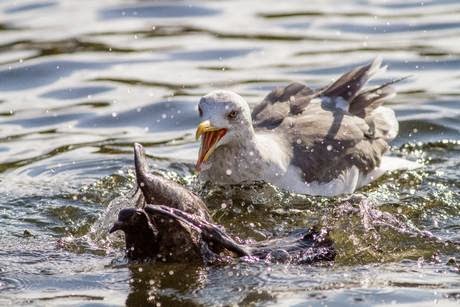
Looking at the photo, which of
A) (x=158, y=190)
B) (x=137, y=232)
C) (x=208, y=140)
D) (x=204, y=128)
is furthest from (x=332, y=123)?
(x=137, y=232)

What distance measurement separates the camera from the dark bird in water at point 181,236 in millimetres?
7020

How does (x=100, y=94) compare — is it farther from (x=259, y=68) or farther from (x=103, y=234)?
(x=103, y=234)

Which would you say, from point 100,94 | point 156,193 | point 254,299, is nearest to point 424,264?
point 254,299

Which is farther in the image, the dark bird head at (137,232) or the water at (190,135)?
the water at (190,135)

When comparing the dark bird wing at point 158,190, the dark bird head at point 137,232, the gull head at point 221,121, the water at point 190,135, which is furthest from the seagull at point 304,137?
the dark bird head at point 137,232

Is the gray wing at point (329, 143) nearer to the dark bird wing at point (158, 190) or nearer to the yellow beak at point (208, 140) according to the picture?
the yellow beak at point (208, 140)

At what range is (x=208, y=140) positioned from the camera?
9.20 metres

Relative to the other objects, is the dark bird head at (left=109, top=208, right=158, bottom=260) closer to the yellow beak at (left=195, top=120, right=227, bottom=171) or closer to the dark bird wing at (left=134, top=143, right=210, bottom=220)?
the dark bird wing at (left=134, top=143, right=210, bottom=220)

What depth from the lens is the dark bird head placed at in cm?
693

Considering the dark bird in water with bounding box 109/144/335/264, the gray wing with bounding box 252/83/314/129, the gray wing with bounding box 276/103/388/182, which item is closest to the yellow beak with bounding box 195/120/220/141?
the gray wing with bounding box 276/103/388/182

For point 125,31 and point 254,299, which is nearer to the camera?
point 254,299

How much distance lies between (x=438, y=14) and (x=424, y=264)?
7314mm

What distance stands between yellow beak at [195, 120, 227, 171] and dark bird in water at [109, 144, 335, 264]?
158cm

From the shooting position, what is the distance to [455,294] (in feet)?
22.1
